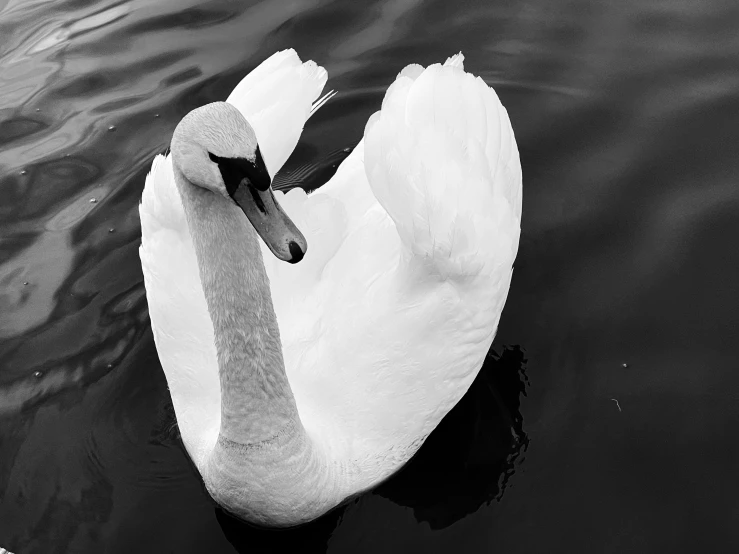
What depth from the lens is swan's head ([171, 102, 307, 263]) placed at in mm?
3385

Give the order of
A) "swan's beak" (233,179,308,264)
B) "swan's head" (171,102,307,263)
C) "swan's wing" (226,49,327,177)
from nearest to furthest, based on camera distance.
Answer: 1. "swan's head" (171,102,307,263)
2. "swan's beak" (233,179,308,264)
3. "swan's wing" (226,49,327,177)

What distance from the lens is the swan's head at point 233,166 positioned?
11.1ft

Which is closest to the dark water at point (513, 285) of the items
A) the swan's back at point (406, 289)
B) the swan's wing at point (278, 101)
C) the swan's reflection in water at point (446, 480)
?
the swan's reflection in water at point (446, 480)

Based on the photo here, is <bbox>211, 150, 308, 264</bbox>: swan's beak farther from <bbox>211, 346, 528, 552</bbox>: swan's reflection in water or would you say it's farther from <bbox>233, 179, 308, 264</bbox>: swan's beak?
<bbox>211, 346, 528, 552</bbox>: swan's reflection in water

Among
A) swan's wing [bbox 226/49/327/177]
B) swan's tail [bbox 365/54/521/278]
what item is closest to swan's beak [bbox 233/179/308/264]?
swan's tail [bbox 365/54/521/278]

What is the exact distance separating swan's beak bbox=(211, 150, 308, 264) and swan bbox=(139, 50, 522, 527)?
276 millimetres

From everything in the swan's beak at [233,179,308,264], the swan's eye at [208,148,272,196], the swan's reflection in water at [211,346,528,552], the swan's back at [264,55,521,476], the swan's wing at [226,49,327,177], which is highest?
the swan's eye at [208,148,272,196]

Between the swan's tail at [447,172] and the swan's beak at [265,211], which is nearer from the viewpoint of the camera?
the swan's beak at [265,211]

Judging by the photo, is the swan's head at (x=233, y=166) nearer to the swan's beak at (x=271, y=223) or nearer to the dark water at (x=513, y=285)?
the swan's beak at (x=271, y=223)

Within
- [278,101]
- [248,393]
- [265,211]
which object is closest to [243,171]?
[265,211]

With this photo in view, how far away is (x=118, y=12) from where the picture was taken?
918 cm

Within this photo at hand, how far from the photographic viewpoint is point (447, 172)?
16.2 feet

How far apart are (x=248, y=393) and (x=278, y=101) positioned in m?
2.05

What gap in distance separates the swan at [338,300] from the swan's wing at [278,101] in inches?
0.5
